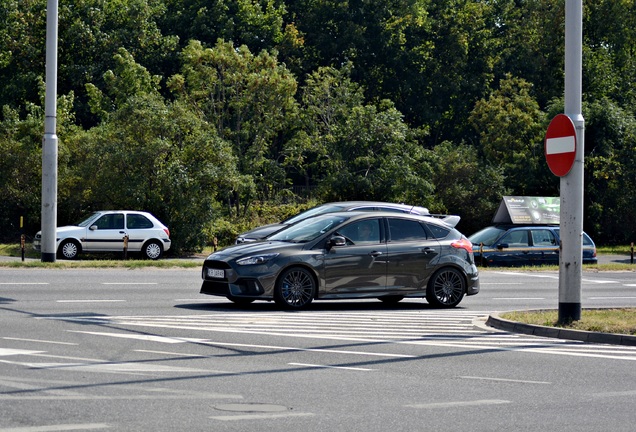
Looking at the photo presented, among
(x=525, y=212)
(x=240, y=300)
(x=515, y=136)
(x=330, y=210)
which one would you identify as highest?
(x=515, y=136)

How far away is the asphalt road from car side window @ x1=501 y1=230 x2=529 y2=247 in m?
14.7

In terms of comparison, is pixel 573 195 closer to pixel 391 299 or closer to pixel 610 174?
pixel 391 299

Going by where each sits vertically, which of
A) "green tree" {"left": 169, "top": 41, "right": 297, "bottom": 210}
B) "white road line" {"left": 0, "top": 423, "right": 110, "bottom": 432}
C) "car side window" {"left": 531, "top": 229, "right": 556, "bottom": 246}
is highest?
"green tree" {"left": 169, "top": 41, "right": 297, "bottom": 210}

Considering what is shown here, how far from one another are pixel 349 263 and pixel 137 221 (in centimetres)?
1692

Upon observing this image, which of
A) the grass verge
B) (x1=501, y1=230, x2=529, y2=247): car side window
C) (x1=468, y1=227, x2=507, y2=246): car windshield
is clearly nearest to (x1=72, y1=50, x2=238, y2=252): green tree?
(x1=468, y1=227, x2=507, y2=246): car windshield

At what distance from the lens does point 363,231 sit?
18484mm

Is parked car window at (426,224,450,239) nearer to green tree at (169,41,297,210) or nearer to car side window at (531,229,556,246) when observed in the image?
car side window at (531,229,556,246)

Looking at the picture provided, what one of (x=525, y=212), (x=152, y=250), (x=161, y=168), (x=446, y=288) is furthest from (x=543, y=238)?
(x=446, y=288)

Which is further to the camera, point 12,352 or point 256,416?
point 12,352

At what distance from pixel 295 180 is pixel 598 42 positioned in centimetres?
1955

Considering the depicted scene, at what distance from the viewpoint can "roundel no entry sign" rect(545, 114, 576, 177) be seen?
14.7 metres

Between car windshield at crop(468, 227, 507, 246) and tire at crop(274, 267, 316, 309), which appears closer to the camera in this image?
tire at crop(274, 267, 316, 309)

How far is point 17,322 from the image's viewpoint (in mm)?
14367

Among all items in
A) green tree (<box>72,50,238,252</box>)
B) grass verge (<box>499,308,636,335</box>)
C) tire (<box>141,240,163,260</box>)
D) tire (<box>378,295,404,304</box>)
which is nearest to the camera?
grass verge (<box>499,308,636,335</box>)
